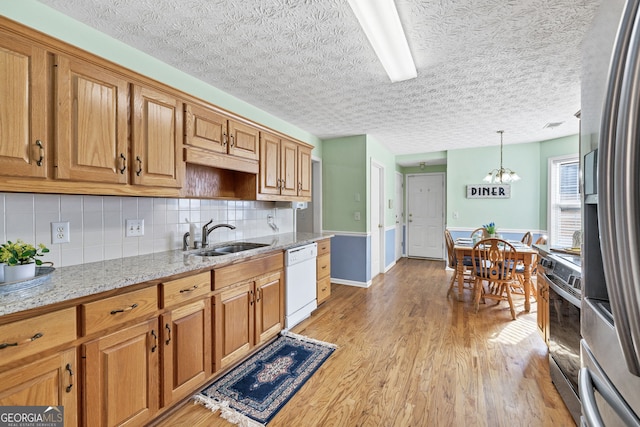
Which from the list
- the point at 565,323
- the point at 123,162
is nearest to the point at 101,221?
the point at 123,162

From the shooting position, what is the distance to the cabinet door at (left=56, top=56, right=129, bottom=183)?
1.43 meters

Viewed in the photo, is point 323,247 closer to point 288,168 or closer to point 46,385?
point 288,168

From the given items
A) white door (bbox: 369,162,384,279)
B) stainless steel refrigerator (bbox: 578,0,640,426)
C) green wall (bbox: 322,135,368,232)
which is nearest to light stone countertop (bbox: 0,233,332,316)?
stainless steel refrigerator (bbox: 578,0,640,426)

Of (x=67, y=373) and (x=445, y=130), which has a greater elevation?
(x=445, y=130)

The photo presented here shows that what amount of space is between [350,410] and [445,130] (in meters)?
3.75

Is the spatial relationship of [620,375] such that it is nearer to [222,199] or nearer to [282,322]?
[282,322]

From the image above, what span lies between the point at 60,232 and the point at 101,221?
0.22 m

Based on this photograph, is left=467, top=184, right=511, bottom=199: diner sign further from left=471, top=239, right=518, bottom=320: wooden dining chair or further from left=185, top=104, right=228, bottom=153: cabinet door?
left=185, top=104, right=228, bottom=153: cabinet door

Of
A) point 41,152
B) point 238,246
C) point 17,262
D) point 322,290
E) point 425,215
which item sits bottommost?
point 322,290

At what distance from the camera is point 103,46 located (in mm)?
1865

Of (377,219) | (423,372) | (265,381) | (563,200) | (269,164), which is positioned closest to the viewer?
(265,381)

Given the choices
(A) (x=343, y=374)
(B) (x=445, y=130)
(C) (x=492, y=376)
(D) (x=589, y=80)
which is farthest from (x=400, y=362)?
(B) (x=445, y=130)

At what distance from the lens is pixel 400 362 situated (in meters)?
2.29

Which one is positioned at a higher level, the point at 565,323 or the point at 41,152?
the point at 41,152
